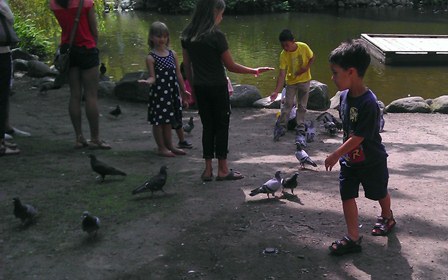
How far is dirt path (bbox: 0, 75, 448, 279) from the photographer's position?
3893mm

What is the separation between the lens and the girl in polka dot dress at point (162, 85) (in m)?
6.61

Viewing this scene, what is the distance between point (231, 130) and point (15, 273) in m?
6.02

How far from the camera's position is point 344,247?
13.0ft

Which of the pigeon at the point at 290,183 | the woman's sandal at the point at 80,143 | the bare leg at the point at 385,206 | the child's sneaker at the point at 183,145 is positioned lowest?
the child's sneaker at the point at 183,145

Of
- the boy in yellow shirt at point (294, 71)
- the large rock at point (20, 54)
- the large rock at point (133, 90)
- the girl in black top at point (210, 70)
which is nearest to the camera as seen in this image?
the girl in black top at point (210, 70)

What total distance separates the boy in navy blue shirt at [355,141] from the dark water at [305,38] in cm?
1050

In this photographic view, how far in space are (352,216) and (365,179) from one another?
0.88 feet

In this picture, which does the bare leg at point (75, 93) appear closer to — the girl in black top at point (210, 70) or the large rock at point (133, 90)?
the girl in black top at point (210, 70)

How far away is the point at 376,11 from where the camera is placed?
34.0m

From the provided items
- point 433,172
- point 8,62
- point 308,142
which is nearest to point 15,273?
point 8,62

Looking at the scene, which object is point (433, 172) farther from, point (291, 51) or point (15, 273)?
point (15, 273)

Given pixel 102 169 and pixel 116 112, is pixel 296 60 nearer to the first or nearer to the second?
pixel 116 112

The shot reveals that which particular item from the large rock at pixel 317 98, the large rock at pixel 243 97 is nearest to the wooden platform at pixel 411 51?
the large rock at pixel 317 98

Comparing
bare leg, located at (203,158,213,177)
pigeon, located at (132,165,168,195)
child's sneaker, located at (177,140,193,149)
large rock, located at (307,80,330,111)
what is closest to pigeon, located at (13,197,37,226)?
pigeon, located at (132,165,168,195)
